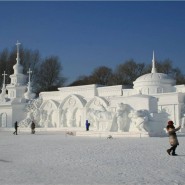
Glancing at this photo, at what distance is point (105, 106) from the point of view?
37.1 meters

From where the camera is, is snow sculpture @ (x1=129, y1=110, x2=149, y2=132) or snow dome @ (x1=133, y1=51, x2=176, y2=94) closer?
snow sculpture @ (x1=129, y1=110, x2=149, y2=132)

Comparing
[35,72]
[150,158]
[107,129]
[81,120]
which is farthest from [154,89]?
[35,72]

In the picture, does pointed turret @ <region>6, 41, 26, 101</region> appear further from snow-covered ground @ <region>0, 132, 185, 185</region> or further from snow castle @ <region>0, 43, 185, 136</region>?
snow-covered ground @ <region>0, 132, 185, 185</region>

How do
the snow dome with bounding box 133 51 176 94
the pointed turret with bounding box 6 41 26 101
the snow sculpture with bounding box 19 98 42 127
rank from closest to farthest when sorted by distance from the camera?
the snow dome with bounding box 133 51 176 94
the snow sculpture with bounding box 19 98 42 127
the pointed turret with bounding box 6 41 26 101

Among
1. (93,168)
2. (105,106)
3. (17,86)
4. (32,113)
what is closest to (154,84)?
(105,106)

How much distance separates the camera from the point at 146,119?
923 inches

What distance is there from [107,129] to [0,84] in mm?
42300

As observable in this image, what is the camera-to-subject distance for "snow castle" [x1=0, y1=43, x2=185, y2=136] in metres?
24.9

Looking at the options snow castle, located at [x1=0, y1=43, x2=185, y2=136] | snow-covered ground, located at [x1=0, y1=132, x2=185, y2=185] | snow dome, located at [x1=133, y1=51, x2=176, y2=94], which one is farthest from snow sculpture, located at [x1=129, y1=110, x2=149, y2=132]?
snow dome, located at [x1=133, y1=51, x2=176, y2=94]

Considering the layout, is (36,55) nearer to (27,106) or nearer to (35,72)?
(35,72)

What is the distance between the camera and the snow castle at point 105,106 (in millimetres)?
24922

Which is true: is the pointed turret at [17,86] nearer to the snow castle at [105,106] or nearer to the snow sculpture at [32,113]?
the snow castle at [105,106]

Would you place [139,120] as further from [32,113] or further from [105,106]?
[32,113]

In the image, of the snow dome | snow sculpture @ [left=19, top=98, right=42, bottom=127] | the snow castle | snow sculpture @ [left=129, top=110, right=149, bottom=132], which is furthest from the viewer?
snow sculpture @ [left=19, top=98, right=42, bottom=127]
